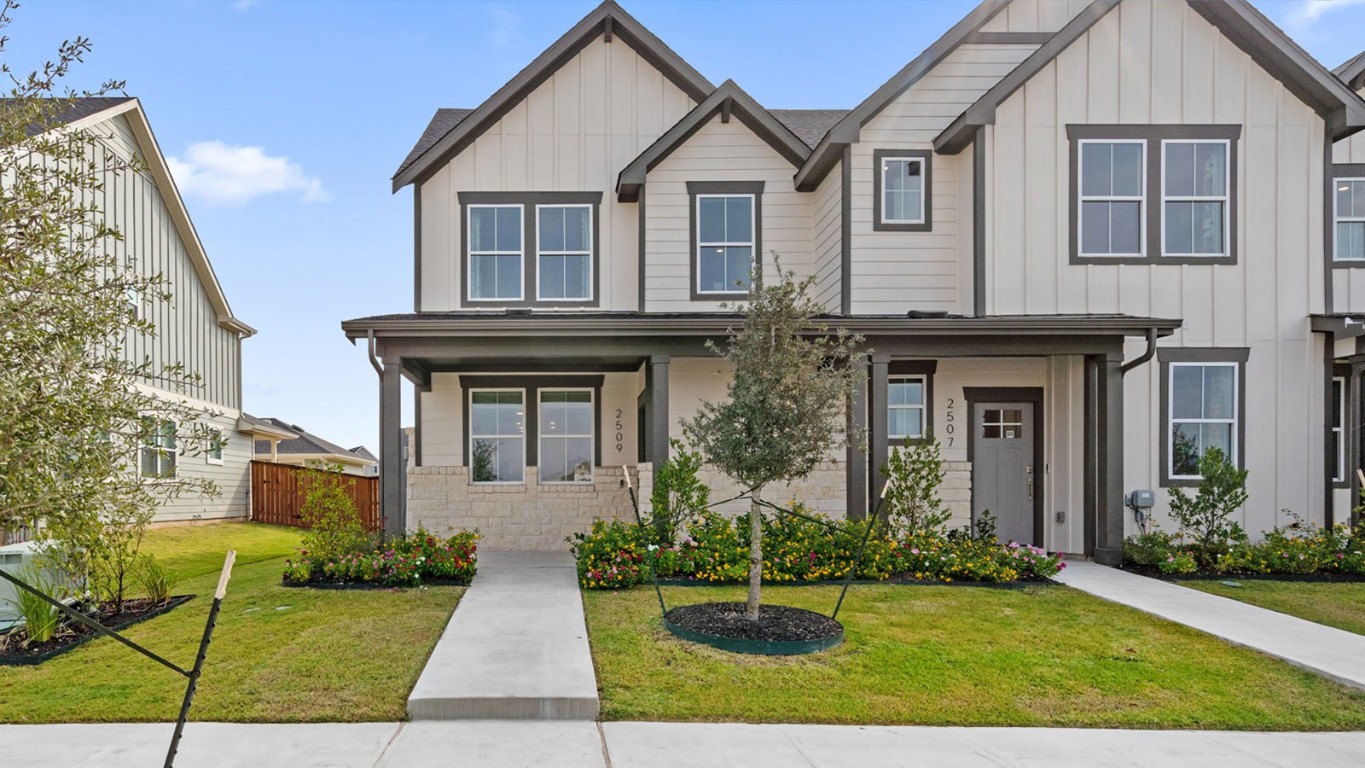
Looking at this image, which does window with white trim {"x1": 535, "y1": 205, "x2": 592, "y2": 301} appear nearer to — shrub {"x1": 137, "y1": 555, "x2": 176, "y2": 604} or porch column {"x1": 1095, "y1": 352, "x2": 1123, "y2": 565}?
shrub {"x1": 137, "y1": 555, "x2": 176, "y2": 604}

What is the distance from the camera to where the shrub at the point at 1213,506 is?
1007cm

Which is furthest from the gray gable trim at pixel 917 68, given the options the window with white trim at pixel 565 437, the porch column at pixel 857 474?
the window with white trim at pixel 565 437

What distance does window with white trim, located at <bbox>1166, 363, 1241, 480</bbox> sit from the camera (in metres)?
10.8

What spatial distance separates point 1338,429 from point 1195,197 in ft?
13.4

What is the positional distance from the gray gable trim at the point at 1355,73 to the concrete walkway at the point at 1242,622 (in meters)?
9.07

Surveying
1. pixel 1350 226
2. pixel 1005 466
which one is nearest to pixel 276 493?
pixel 1005 466

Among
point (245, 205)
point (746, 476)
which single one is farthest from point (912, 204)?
point (245, 205)

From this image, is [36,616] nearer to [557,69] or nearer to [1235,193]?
[557,69]

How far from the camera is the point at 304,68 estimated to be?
43.5 feet

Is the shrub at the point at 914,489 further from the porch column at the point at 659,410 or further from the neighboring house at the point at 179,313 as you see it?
the neighboring house at the point at 179,313

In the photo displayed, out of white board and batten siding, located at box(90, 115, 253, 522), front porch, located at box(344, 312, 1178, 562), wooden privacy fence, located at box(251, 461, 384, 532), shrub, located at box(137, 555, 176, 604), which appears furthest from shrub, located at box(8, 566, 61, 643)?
wooden privacy fence, located at box(251, 461, 384, 532)

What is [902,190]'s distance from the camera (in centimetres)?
1162

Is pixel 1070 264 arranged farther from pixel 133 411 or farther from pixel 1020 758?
pixel 133 411

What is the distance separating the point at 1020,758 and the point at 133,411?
17.2ft
